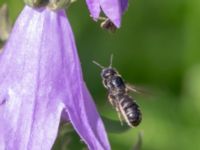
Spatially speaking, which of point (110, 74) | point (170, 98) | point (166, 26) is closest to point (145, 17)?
point (166, 26)

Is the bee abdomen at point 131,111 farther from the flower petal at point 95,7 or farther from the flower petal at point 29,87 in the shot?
the flower petal at point 95,7

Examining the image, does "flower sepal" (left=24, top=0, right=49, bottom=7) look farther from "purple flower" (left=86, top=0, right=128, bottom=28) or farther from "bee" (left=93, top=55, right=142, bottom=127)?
"bee" (left=93, top=55, right=142, bottom=127)

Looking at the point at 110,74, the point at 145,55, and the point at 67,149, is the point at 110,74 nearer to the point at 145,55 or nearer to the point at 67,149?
the point at 67,149

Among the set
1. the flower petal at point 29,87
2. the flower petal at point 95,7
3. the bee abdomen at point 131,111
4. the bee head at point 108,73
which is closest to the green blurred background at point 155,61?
the bee head at point 108,73

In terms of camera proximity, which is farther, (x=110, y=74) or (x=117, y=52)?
(x=117, y=52)

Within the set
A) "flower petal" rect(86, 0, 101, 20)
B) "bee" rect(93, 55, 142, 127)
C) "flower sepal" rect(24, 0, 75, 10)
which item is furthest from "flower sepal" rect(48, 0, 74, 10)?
"bee" rect(93, 55, 142, 127)

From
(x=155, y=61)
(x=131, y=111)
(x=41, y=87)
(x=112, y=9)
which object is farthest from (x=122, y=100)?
(x=155, y=61)
